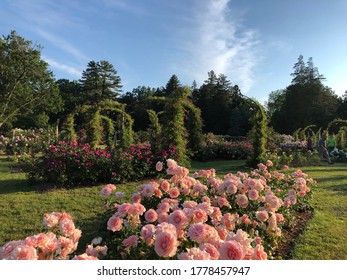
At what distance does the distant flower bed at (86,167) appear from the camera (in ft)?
23.6

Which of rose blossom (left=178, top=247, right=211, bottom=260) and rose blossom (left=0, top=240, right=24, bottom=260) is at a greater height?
rose blossom (left=0, top=240, right=24, bottom=260)

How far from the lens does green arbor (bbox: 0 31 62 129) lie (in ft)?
97.7

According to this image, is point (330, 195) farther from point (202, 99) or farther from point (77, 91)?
point (77, 91)

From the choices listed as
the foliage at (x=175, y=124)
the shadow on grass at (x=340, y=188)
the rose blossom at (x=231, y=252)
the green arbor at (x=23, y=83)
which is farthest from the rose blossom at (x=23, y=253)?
the green arbor at (x=23, y=83)

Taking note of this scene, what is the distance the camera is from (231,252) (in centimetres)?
171

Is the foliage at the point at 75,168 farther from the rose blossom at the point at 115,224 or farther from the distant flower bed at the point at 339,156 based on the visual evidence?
the distant flower bed at the point at 339,156

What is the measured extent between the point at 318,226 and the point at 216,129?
3761cm

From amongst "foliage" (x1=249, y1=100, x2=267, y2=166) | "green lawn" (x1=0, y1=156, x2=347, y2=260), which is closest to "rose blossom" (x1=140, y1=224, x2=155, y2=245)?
"green lawn" (x1=0, y1=156, x2=347, y2=260)

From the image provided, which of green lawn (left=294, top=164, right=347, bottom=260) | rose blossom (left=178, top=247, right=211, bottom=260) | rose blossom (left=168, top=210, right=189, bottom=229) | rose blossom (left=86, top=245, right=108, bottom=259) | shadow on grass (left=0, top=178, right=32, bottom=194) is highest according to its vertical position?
rose blossom (left=168, top=210, right=189, bottom=229)

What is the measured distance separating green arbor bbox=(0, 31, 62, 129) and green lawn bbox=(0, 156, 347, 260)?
25170mm

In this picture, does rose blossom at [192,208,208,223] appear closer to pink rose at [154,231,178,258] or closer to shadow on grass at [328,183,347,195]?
pink rose at [154,231,178,258]

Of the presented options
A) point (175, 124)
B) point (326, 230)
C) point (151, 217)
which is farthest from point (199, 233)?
point (175, 124)

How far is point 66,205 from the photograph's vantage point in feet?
18.3

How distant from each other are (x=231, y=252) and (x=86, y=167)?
6001 millimetres
